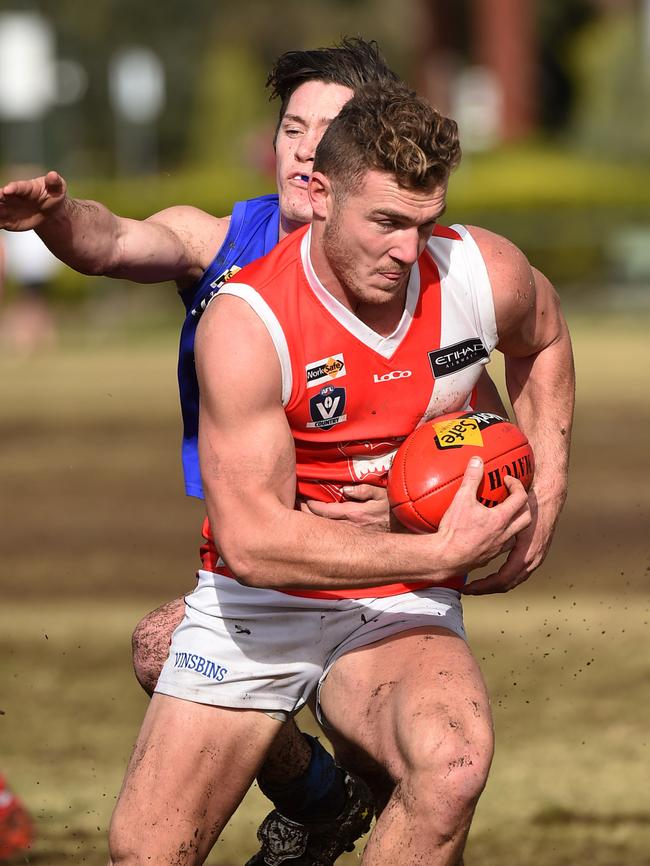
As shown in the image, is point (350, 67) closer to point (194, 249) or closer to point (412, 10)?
point (194, 249)

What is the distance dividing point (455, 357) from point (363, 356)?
346 millimetres

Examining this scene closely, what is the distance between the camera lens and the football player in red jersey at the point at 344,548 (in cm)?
459

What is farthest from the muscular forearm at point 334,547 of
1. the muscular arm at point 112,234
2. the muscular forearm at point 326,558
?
the muscular arm at point 112,234

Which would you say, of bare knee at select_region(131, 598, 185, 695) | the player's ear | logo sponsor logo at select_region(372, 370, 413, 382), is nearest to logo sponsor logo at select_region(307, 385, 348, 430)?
logo sponsor logo at select_region(372, 370, 413, 382)

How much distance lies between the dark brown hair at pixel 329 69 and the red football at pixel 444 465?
1.31 m

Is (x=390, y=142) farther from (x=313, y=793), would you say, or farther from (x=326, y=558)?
(x=313, y=793)

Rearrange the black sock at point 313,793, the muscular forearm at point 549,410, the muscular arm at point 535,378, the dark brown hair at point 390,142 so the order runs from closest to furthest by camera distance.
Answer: the dark brown hair at point 390,142 < the muscular arm at point 535,378 < the muscular forearm at point 549,410 < the black sock at point 313,793

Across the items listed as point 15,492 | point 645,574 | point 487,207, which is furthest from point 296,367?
point 487,207

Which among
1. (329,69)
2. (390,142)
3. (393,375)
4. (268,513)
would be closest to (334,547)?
(268,513)

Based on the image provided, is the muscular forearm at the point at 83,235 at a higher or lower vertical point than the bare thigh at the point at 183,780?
higher

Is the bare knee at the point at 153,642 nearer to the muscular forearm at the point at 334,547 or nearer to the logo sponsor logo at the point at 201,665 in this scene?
the logo sponsor logo at the point at 201,665

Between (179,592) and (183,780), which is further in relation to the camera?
(179,592)

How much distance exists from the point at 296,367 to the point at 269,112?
6213cm

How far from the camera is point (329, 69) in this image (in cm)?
555
